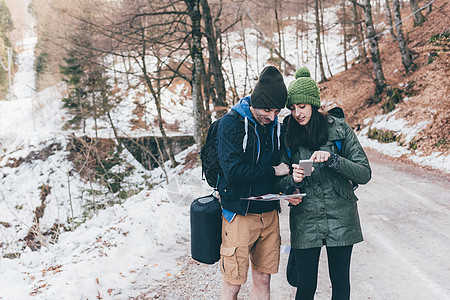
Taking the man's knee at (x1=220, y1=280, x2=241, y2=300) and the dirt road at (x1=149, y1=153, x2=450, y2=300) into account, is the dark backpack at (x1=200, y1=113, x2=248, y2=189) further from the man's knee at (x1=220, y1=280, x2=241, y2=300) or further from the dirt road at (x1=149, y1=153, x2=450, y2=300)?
the dirt road at (x1=149, y1=153, x2=450, y2=300)

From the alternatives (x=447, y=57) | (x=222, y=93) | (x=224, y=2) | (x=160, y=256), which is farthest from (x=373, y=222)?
(x=224, y=2)

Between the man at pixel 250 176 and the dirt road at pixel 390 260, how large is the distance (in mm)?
1388

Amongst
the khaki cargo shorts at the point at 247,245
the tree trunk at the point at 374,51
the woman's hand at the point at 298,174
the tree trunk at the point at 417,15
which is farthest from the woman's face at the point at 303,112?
the tree trunk at the point at 417,15

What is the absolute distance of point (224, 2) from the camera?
1537cm

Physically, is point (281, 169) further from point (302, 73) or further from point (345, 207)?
point (302, 73)

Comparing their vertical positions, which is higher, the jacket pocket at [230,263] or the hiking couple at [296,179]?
the hiking couple at [296,179]

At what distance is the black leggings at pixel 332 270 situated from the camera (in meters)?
2.50

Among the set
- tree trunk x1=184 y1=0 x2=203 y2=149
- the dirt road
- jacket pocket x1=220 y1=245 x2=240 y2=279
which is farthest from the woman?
tree trunk x1=184 y1=0 x2=203 y2=149

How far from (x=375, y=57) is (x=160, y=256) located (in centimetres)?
1418

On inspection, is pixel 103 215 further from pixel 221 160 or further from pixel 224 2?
pixel 224 2

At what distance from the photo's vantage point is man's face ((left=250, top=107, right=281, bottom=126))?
2562mm

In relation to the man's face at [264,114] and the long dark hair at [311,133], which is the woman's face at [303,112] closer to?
the long dark hair at [311,133]

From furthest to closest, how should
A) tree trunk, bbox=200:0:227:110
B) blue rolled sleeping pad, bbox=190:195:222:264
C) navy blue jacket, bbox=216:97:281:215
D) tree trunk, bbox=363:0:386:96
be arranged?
tree trunk, bbox=363:0:386:96 → tree trunk, bbox=200:0:227:110 → blue rolled sleeping pad, bbox=190:195:222:264 → navy blue jacket, bbox=216:97:281:215

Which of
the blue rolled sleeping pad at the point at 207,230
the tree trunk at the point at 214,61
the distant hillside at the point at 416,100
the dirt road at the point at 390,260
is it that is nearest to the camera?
the blue rolled sleeping pad at the point at 207,230
